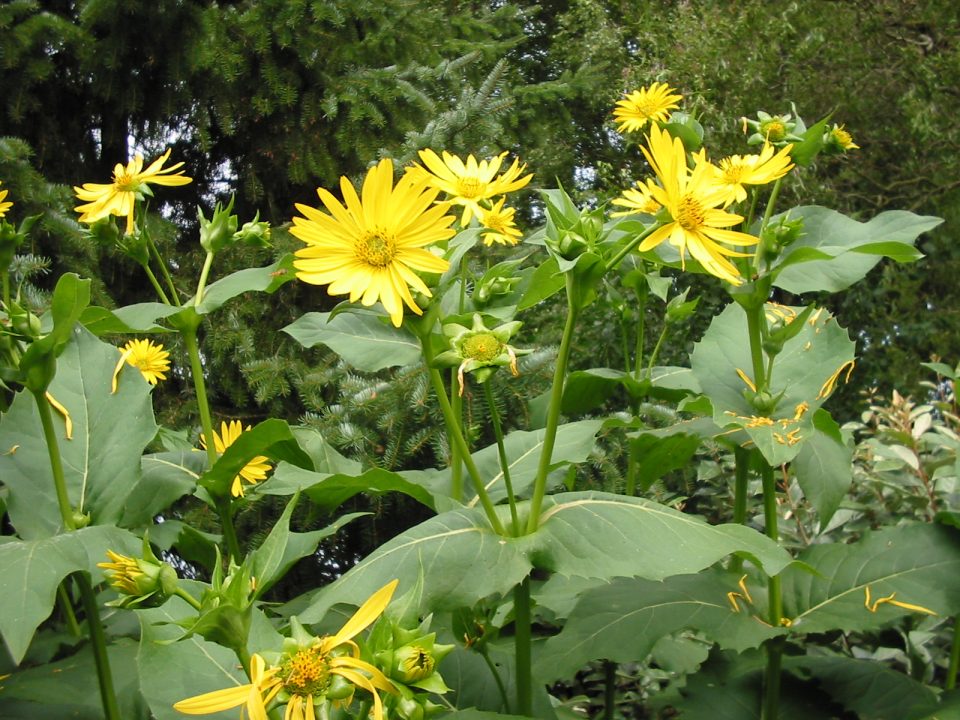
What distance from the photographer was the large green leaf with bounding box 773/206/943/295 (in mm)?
1270

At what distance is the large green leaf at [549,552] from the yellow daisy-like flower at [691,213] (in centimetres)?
28

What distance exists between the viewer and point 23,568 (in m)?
0.93

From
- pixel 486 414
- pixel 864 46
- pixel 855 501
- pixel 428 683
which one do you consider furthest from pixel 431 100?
pixel 864 46

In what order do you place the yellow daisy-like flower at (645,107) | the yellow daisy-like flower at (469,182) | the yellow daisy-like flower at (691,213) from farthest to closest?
the yellow daisy-like flower at (645,107), the yellow daisy-like flower at (469,182), the yellow daisy-like flower at (691,213)

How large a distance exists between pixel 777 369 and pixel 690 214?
1.52 feet

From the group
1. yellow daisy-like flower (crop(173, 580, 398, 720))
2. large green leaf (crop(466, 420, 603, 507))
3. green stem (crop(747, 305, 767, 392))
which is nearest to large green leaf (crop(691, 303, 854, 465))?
green stem (crop(747, 305, 767, 392))

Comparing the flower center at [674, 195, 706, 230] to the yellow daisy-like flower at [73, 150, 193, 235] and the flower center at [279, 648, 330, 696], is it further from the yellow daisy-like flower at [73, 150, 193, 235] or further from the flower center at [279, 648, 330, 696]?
the yellow daisy-like flower at [73, 150, 193, 235]

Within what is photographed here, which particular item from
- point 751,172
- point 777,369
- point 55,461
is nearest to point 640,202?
point 751,172

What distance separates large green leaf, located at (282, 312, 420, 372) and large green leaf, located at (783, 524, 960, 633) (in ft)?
2.04

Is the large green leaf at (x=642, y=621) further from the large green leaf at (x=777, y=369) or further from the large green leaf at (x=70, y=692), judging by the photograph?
the large green leaf at (x=70, y=692)

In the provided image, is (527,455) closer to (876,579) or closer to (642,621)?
(642,621)

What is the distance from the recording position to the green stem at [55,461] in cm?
104

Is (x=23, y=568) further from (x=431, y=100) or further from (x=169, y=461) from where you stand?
(x=431, y=100)

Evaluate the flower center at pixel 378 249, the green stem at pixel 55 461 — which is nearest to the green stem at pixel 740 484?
the flower center at pixel 378 249
